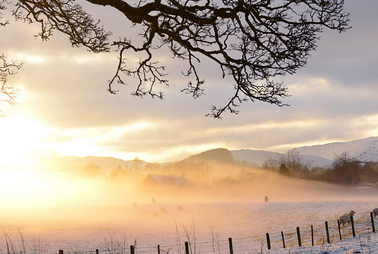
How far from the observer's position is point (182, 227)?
33.0m

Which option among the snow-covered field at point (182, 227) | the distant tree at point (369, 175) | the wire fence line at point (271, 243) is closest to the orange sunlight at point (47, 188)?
the snow-covered field at point (182, 227)

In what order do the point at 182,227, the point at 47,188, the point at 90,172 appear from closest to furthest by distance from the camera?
the point at 182,227, the point at 47,188, the point at 90,172

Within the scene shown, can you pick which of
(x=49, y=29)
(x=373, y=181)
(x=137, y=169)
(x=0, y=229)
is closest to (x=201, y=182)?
(x=137, y=169)

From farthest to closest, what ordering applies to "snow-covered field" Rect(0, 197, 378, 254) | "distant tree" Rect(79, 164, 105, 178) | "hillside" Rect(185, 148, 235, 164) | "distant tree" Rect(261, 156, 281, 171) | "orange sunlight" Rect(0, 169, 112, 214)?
"hillside" Rect(185, 148, 235, 164) → "distant tree" Rect(79, 164, 105, 178) → "distant tree" Rect(261, 156, 281, 171) → "orange sunlight" Rect(0, 169, 112, 214) → "snow-covered field" Rect(0, 197, 378, 254)

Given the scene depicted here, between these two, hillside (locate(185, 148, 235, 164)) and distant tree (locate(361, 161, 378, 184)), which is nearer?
distant tree (locate(361, 161, 378, 184))

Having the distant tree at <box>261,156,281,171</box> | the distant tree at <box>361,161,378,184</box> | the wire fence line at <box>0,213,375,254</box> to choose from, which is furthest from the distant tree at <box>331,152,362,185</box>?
the wire fence line at <box>0,213,375,254</box>

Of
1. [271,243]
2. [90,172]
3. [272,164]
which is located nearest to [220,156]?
[272,164]

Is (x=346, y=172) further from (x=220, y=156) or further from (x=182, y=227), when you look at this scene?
(x=220, y=156)

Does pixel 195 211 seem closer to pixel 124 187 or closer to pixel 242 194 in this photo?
pixel 242 194

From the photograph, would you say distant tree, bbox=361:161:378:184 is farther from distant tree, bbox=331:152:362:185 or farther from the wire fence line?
the wire fence line

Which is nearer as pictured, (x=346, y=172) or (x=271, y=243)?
(x=271, y=243)

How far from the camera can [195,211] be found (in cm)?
4472

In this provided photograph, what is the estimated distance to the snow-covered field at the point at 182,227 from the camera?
2256cm

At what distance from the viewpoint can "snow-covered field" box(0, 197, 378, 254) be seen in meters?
22.6
